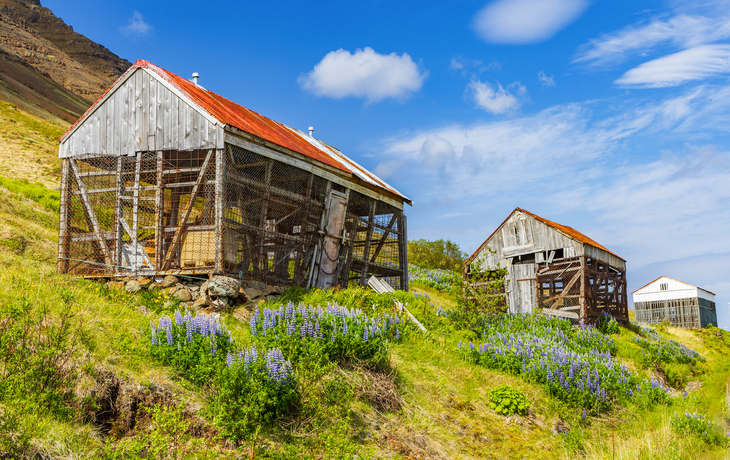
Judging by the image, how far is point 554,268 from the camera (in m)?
26.3

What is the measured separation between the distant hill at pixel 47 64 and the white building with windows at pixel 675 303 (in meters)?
77.5

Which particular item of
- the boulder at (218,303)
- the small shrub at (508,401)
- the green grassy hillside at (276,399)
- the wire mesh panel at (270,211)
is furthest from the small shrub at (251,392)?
the wire mesh panel at (270,211)

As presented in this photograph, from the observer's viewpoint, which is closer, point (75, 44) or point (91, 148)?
point (91, 148)

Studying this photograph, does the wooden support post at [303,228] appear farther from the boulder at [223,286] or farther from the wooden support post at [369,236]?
the wooden support post at [369,236]

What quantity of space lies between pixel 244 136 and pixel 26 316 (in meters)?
7.61

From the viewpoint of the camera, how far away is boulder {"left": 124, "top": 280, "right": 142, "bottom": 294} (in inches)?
510

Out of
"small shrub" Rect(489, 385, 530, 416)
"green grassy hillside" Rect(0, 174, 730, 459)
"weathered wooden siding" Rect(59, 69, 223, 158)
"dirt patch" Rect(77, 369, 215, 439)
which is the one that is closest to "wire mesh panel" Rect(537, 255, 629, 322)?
"green grassy hillside" Rect(0, 174, 730, 459)

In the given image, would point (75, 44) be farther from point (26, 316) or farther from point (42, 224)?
point (26, 316)

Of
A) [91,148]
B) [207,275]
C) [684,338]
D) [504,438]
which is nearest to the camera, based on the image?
[504,438]

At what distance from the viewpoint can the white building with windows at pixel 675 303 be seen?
148 feet

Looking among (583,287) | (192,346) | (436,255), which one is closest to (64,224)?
(192,346)

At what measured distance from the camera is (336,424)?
7.41 metres

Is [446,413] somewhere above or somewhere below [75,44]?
below

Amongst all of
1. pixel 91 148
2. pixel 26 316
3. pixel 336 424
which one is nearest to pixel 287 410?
pixel 336 424
